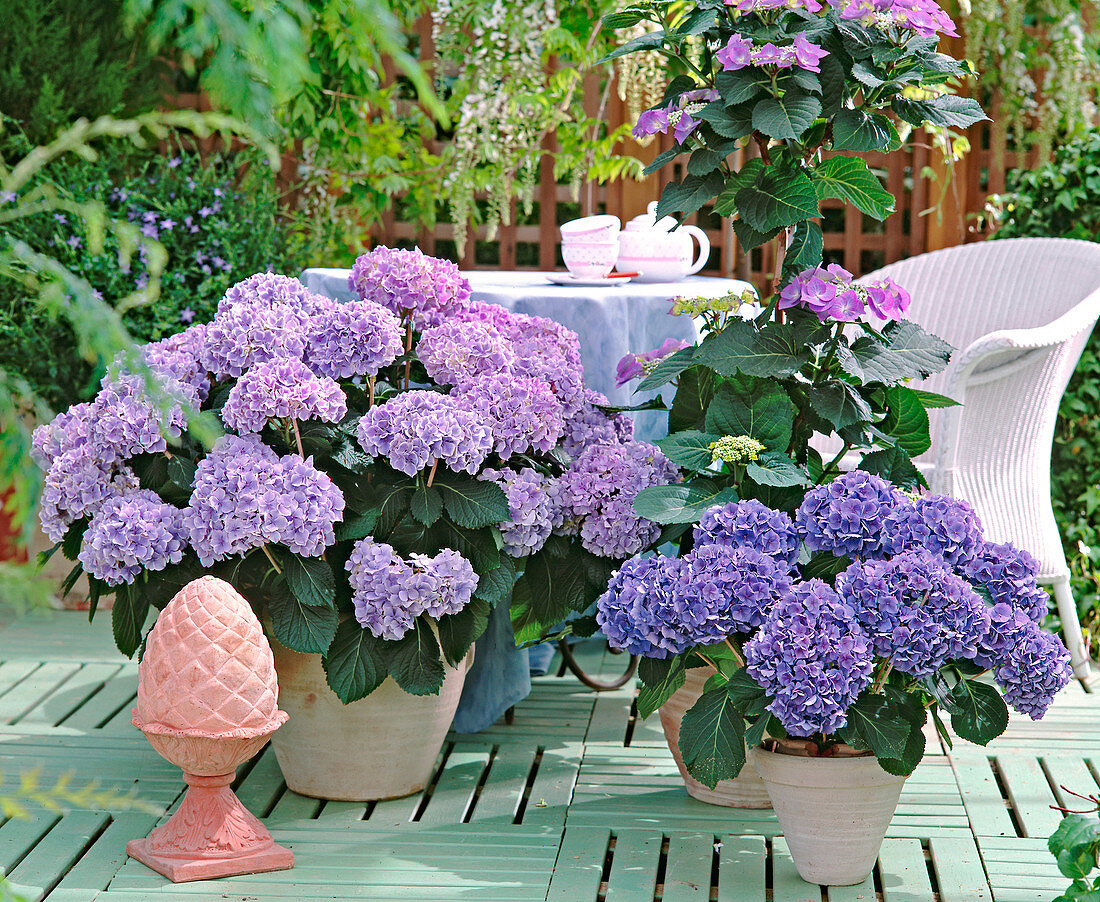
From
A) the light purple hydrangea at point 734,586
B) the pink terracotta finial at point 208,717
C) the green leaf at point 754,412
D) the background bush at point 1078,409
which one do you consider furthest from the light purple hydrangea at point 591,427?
the background bush at point 1078,409

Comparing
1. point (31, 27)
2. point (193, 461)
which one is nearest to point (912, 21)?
point (193, 461)

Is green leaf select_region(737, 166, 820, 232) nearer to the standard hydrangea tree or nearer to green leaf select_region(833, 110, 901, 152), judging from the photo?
green leaf select_region(833, 110, 901, 152)

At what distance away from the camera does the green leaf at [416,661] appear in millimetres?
2121

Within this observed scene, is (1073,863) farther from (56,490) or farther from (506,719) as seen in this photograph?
(56,490)

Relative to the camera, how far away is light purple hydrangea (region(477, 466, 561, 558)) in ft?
7.12

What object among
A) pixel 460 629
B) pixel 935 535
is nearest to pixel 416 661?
pixel 460 629

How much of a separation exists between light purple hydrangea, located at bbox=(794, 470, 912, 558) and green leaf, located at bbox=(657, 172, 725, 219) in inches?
21.3

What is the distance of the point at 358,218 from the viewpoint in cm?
406

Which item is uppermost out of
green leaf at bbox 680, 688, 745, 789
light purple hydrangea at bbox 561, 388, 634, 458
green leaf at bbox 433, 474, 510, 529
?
light purple hydrangea at bbox 561, 388, 634, 458

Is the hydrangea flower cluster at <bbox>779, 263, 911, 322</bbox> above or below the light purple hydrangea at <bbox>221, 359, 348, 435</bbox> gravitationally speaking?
above

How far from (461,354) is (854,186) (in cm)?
75

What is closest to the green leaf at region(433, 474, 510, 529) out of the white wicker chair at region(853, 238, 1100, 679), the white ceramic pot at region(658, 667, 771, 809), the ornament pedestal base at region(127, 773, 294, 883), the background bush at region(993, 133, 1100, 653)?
the white ceramic pot at region(658, 667, 771, 809)

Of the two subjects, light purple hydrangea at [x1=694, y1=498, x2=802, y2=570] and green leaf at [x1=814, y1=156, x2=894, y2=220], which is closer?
light purple hydrangea at [x1=694, y1=498, x2=802, y2=570]

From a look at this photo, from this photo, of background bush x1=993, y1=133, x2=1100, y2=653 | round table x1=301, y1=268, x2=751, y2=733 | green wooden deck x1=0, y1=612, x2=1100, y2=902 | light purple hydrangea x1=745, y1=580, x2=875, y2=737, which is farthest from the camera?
background bush x1=993, y1=133, x2=1100, y2=653
